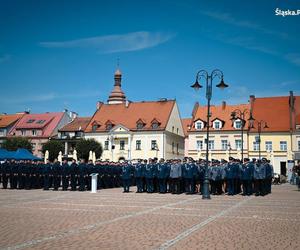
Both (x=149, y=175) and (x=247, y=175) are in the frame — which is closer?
(x=247, y=175)

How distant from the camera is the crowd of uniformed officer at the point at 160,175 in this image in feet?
74.6

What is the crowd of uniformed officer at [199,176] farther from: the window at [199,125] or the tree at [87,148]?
the tree at [87,148]

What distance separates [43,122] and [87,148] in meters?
19.5

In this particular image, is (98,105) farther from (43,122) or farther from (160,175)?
(160,175)

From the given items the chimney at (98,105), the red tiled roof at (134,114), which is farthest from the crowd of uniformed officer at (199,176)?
the chimney at (98,105)

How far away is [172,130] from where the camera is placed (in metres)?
69.1

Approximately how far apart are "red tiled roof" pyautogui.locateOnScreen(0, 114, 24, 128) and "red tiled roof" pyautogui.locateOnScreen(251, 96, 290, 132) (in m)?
47.5

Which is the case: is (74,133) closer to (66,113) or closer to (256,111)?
(66,113)

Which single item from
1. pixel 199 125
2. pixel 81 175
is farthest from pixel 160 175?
pixel 199 125

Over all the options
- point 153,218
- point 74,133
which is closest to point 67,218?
point 153,218

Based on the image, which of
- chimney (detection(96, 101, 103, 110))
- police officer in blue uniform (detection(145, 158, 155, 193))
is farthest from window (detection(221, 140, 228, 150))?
police officer in blue uniform (detection(145, 158, 155, 193))

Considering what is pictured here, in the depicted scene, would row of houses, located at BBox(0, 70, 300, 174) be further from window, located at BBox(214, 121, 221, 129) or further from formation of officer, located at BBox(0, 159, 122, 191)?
formation of officer, located at BBox(0, 159, 122, 191)

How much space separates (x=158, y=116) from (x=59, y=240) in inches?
2363

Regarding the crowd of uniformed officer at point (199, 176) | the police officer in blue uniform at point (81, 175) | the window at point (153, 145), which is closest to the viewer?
the crowd of uniformed officer at point (199, 176)
